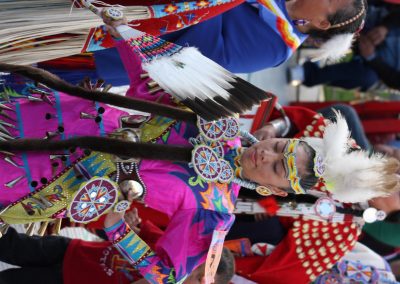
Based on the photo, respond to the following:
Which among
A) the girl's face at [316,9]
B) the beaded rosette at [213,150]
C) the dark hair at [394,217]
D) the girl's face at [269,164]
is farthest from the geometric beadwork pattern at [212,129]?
the dark hair at [394,217]

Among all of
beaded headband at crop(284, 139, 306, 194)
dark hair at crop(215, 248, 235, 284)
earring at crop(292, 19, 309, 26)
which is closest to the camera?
beaded headband at crop(284, 139, 306, 194)

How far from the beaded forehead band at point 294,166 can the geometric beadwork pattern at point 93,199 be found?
0.58 m

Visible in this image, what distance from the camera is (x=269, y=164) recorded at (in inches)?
71.3

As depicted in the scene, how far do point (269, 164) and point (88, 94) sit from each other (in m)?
0.64

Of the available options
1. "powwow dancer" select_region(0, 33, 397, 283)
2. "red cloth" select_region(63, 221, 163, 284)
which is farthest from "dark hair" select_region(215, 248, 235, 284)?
"powwow dancer" select_region(0, 33, 397, 283)

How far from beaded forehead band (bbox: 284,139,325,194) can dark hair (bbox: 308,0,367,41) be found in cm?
64

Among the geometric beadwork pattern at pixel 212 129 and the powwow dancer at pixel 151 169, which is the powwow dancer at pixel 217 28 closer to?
the powwow dancer at pixel 151 169

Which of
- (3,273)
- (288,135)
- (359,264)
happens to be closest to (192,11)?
(288,135)

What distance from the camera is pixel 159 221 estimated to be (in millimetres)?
2488

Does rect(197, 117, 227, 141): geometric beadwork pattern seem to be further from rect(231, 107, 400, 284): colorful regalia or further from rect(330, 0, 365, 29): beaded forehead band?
rect(231, 107, 400, 284): colorful regalia

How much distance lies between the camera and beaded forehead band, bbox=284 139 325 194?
1.81m

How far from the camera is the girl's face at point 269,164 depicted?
1.81 meters

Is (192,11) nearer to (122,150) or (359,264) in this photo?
(122,150)

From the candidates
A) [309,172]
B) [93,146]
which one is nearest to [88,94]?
[93,146]
